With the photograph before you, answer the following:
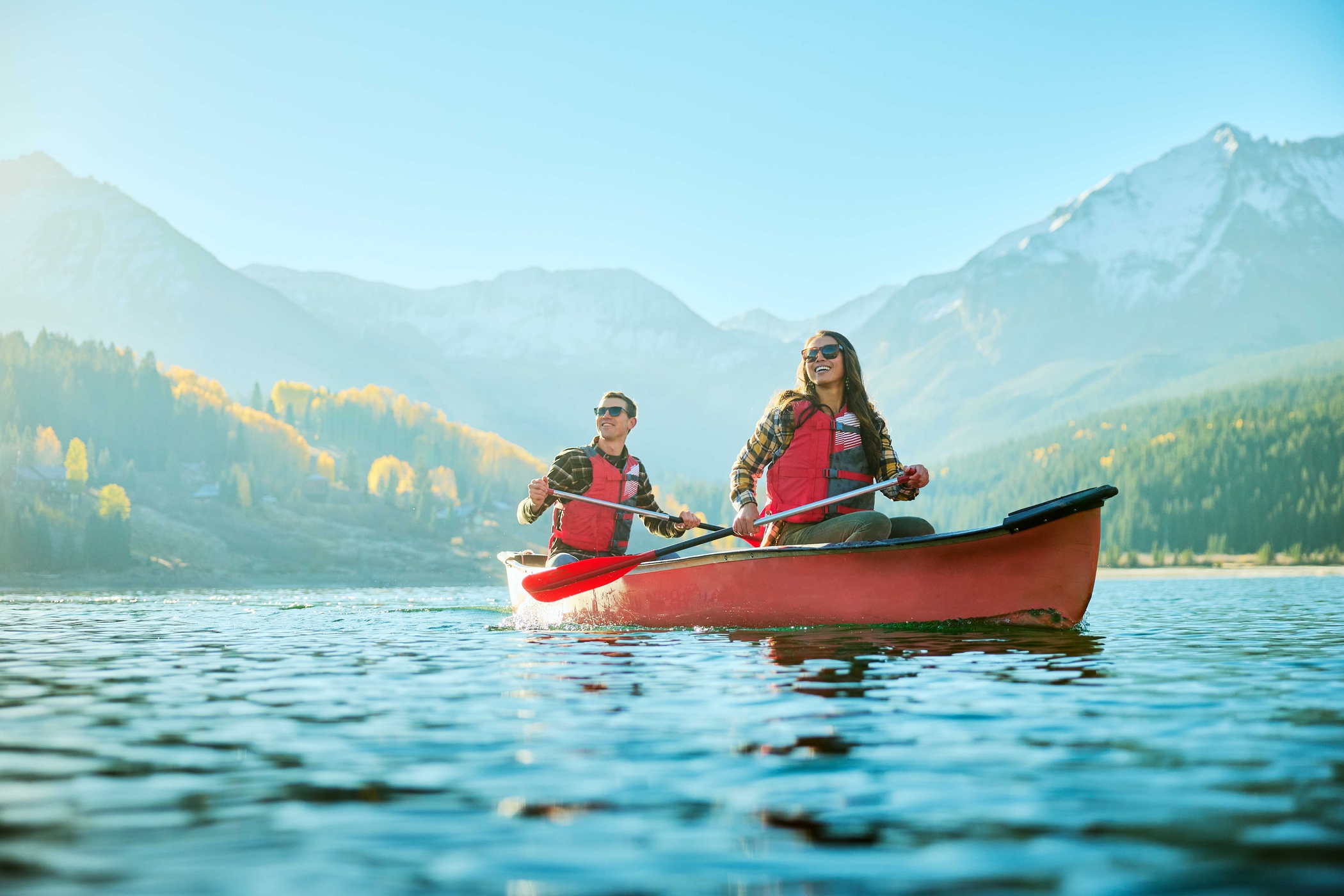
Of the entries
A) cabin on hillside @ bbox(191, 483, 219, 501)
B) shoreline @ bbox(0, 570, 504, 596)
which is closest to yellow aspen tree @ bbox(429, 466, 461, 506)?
cabin on hillside @ bbox(191, 483, 219, 501)

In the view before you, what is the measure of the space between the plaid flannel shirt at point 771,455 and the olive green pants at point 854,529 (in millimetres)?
317

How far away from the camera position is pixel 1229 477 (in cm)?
12631

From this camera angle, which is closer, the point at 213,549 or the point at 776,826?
the point at 776,826

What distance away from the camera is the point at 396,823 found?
400 cm

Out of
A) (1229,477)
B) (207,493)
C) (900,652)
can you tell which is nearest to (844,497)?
(900,652)

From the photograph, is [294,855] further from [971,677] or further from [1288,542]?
[1288,542]

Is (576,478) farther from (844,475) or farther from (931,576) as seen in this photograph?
(931,576)

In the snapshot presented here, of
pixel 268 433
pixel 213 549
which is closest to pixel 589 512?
pixel 213 549

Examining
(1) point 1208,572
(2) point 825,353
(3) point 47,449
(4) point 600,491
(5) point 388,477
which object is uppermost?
(3) point 47,449

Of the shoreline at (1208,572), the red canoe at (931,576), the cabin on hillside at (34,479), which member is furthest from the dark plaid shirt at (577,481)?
the cabin on hillside at (34,479)

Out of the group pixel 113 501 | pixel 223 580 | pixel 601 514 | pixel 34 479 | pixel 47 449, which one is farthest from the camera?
pixel 47 449

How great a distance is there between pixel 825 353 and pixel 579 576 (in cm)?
428

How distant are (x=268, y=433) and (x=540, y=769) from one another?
160 m

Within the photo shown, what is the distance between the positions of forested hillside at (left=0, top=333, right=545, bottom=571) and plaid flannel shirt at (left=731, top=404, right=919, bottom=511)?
94175mm
